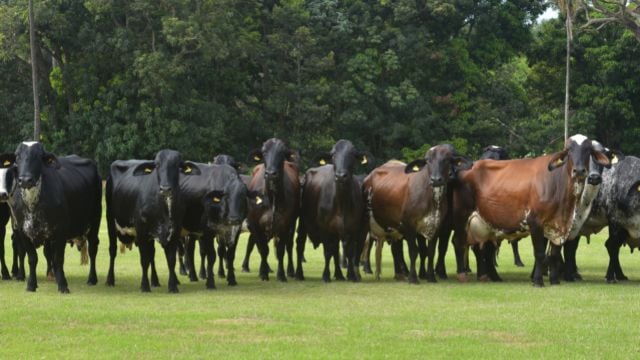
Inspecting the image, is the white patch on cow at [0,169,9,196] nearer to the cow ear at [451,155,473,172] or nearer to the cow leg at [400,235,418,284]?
the cow leg at [400,235,418,284]

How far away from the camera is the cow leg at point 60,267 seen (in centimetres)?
1744

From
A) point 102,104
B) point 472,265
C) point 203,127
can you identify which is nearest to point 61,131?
point 102,104

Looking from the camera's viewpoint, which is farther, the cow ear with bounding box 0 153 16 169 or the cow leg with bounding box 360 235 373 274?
the cow leg with bounding box 360 235 373 274

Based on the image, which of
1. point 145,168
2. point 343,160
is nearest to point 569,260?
point 343,160

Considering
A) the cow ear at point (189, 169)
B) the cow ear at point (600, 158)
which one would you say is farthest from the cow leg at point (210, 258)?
the cow ear at point (600, 158)

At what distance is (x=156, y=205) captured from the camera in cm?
1805

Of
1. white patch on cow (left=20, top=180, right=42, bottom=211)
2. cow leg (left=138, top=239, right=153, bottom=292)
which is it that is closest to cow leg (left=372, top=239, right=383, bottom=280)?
cow leg (left=138, top=239, right=153, bottom=292)

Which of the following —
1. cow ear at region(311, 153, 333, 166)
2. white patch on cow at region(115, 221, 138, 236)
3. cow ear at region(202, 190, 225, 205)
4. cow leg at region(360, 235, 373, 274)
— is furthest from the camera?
cow leg at region(360, 235, 373, 274)

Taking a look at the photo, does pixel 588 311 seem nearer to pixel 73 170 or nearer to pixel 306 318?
pixel 306 318

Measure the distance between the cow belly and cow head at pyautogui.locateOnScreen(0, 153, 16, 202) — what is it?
7.82 m

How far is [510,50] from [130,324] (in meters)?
56.1

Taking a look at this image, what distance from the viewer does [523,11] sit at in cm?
6738

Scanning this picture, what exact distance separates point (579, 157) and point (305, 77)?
4412 cm

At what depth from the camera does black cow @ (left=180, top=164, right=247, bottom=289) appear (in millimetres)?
18891
